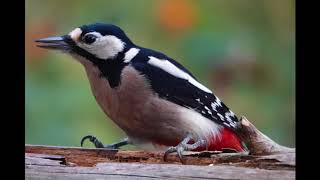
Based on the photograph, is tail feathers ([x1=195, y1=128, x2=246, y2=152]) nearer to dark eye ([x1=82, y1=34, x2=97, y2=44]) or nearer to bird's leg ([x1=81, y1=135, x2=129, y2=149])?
bird's leg ([x1=81, y1=135, x2=129, y2=149])

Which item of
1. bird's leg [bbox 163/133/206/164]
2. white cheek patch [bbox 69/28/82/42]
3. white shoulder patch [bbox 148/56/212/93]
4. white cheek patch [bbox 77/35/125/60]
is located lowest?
bird's leg [bbox 163/133/206/164]

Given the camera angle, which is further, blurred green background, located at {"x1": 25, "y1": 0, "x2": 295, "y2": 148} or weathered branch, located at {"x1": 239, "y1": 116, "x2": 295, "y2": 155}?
blurred green background, located at {"x1": 25, "y1": 0, "x2": 295, "y2": 148}

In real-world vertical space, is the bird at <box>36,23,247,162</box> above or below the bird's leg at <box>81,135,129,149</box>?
above

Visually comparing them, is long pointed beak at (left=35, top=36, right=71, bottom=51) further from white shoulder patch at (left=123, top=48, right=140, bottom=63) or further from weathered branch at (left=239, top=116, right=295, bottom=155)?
weathered branch at (left=239, top=116, right=295, bottom=155)

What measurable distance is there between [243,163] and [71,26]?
44cm

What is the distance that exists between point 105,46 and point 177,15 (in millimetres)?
187

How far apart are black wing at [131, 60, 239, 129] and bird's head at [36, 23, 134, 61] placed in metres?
0.05

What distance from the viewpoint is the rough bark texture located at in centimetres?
121

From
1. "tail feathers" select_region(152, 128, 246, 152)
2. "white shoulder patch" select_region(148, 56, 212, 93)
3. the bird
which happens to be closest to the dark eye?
the bird

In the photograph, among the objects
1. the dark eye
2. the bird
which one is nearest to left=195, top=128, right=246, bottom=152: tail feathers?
the bird

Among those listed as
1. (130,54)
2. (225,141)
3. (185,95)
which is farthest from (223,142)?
(130,54)

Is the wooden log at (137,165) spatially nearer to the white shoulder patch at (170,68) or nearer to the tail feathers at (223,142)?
the tail feathers at (223,142)
